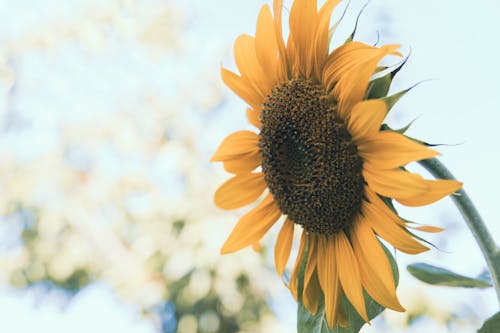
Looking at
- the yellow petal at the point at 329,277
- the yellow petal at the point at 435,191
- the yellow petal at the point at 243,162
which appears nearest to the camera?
the yellow petal at the point at 435,191

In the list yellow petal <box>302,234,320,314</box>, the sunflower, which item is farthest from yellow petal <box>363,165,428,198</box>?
yellow petal <box>302,234,320,314</box>

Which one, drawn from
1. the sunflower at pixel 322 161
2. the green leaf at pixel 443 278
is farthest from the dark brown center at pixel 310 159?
the green leaf at pixel 443 278

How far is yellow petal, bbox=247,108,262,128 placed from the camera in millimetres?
617

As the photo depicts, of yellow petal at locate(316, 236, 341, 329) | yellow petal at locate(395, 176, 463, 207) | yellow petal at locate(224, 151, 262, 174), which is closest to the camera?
yellow petal at locate(395, 176, 463, 207)

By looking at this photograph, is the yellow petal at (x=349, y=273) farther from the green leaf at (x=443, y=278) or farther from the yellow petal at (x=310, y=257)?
the green leaf at (x=443, y=278)

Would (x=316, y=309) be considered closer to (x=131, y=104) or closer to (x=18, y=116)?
(x=131, y=104)

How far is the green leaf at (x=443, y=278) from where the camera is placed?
0.60m

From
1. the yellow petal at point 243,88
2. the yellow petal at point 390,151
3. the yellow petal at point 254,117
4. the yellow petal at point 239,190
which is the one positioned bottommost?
the yellow petal at point 239,190

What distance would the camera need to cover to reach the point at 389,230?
0.48m

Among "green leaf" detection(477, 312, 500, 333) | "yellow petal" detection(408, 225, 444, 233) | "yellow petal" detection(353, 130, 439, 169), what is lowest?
"green leaf" detection(477, 312, 500, 333)

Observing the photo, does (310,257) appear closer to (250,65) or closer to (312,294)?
(312,294)

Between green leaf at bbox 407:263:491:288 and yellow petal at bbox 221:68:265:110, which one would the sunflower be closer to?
yellow petal at bbox 221:68:265:110

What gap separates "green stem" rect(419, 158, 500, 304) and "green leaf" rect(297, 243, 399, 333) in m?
0.07

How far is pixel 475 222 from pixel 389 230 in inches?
3.0
